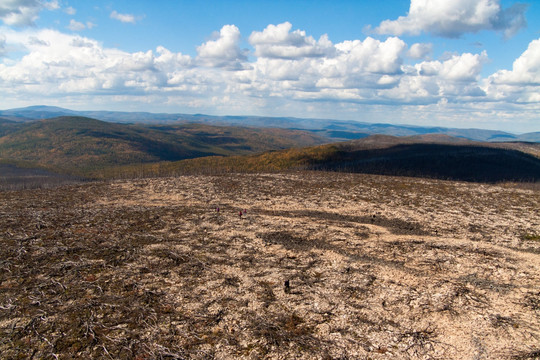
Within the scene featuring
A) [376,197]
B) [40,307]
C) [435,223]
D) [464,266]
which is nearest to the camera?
[40,307]

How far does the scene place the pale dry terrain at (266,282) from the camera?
12.6m

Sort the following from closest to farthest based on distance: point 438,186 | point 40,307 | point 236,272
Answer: point 40,307
point 236,272
point 438,186

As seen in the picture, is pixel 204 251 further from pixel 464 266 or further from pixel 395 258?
pixel 464 266

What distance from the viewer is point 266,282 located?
17.8 m

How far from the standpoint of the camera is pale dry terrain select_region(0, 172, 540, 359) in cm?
1261

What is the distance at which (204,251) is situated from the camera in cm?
2216

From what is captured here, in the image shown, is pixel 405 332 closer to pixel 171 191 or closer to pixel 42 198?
pixel 171 191

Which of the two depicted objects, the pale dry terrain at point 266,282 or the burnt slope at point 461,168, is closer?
the pale dry terrain at point 266,282

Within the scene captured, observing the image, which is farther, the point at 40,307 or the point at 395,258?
the point at 395,258

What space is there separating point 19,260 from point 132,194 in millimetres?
24160

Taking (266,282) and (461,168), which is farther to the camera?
(461,168)

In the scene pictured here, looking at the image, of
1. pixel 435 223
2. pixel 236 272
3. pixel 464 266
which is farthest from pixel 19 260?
pixel 435 223

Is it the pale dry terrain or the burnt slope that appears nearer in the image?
the pale dry terrain

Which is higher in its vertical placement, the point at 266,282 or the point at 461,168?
the point at 461,168
